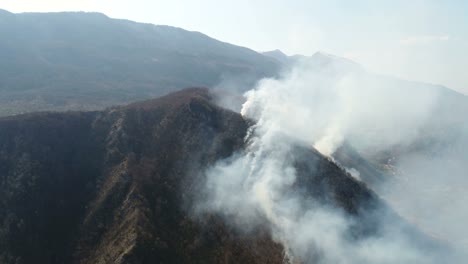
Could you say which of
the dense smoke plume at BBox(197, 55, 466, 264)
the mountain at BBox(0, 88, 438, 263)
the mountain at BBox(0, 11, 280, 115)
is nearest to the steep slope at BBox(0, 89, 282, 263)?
the mountain at BBox(0, 88, 438, 263)

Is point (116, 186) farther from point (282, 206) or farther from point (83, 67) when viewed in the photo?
point (83, 67)

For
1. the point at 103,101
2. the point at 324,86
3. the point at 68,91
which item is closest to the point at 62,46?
the point at 68,91

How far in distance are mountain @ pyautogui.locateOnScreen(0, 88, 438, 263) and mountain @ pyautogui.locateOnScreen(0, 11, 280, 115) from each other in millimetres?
38637

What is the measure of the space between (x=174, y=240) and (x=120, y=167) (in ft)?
38.5

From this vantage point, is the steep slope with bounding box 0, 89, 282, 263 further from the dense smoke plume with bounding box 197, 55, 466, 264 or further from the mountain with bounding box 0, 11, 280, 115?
the mountain with bounding box 0, 11, 280, 115

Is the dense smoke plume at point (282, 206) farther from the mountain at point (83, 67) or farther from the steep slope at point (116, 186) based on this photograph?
the mountain at point (83, 67)

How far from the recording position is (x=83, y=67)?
15088 centimetres

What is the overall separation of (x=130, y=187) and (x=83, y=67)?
116 meters

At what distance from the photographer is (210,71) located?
17888 cm

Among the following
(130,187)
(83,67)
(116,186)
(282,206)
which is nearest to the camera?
(282,206)

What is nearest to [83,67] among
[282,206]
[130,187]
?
[130,187]

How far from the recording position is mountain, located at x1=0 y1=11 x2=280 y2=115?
111250 mm

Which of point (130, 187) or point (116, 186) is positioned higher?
point (130, 187)

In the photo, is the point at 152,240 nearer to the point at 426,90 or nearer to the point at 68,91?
the point at 68,91
